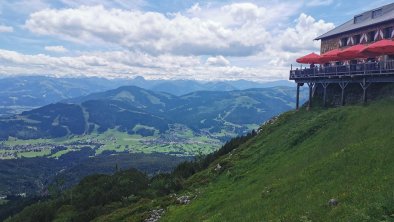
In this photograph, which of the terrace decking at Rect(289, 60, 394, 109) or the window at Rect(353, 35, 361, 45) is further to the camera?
the window at Rect(353, 35, 361, 45)

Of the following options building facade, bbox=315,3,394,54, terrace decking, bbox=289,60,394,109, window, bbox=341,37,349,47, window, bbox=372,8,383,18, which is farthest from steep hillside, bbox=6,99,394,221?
window, bbox=372,8,383,18

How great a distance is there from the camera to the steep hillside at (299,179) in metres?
20.1

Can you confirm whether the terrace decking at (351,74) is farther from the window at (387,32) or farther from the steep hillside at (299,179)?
the window at (387,32)

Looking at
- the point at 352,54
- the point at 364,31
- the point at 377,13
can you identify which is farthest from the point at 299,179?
the point at 377,13

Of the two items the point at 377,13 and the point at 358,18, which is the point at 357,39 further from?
the point at 358,18

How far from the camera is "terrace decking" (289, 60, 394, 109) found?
4394 cm

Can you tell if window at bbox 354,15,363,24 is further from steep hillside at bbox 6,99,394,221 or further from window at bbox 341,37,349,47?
steep hillside at bbox 6,99,394,221

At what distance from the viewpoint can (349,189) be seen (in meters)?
21.2

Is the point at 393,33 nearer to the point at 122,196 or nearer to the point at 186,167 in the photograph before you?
the point at 186,167

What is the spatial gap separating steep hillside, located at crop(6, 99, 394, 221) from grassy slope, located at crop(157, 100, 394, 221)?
47mm

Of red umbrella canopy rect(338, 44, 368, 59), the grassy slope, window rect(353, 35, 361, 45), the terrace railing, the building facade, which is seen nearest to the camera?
the grassy slope

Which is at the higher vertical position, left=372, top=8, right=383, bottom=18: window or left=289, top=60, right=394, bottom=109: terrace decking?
left=372, top=8, right=383, bottom=18: window

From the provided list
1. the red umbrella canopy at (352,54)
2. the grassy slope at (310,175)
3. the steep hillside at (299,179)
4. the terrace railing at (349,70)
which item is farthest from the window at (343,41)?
the grassy slope at (310,175)

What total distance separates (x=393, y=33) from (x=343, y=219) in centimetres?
4681
